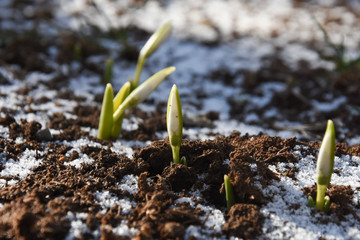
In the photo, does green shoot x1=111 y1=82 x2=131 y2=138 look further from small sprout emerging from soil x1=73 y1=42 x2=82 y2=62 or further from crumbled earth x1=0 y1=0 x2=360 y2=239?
small sprout emerging from soil x1=73 y1=42 x2=82 y2=62

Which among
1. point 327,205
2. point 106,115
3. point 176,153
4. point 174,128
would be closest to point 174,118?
point 174,128

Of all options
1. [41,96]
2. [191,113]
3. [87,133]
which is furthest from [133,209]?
[41,96]

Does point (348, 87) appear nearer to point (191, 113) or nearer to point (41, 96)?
point (191, 113)

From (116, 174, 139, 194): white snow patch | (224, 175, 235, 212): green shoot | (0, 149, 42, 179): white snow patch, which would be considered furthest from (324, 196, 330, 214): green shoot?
(0, 149, 42, 179): white snow patch

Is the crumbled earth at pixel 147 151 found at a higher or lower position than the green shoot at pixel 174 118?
lower

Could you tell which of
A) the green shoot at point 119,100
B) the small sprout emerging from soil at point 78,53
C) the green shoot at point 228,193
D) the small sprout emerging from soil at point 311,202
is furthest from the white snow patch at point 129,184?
the small sprout emerging from soil at point 78,53

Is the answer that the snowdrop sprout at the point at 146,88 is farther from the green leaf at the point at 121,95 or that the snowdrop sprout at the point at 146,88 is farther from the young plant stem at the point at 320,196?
the young plant stem at the point at 320,196

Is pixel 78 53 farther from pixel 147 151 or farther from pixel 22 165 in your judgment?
pixel 147 151

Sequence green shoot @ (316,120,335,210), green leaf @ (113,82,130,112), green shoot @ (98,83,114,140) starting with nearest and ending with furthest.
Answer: green shoot @ (316,120,335,210), green shoot @ (98,83,114,140), green leaf @ (113,82,130,112)
